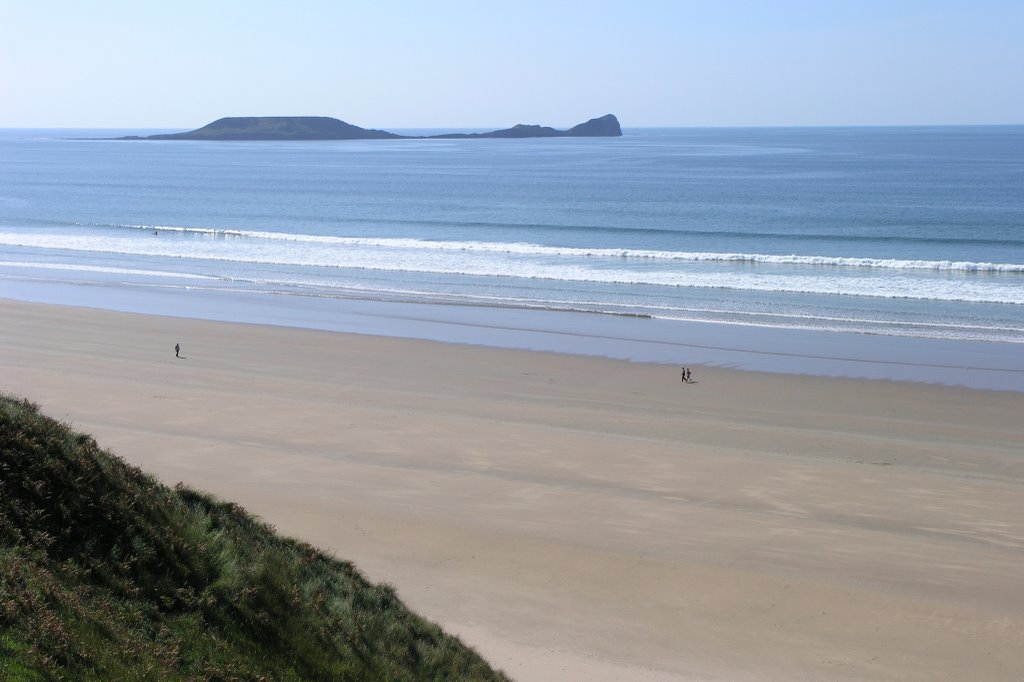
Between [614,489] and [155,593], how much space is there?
378 inches

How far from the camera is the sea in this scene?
29.6 meters

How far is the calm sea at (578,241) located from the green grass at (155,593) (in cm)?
2380

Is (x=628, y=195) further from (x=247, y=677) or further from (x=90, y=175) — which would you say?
(x=247, y=677)

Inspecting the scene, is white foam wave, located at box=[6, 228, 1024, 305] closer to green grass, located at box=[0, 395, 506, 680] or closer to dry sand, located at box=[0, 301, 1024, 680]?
dry sand, located at box=[0, 301, 1024, 680]

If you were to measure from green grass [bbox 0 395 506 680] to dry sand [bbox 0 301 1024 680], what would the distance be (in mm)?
2405

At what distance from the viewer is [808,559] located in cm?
1301

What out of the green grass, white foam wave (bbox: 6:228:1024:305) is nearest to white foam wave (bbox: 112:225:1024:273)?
white foam wave (bbox: 6:228:1024:305)

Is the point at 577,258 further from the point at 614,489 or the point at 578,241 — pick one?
the point at 614,489


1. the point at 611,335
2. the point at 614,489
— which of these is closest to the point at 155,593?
the point at 614,489

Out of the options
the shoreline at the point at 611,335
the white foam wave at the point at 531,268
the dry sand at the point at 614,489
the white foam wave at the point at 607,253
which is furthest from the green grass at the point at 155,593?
the white foam wave at the point at 607,253

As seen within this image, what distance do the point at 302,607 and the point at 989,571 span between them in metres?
8.95

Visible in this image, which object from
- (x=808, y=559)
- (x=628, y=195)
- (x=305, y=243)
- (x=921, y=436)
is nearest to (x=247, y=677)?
(x=808, y=559)

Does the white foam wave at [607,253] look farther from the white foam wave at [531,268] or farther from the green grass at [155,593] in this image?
the green grass at [155,593]

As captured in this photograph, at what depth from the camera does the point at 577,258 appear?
46.2m
